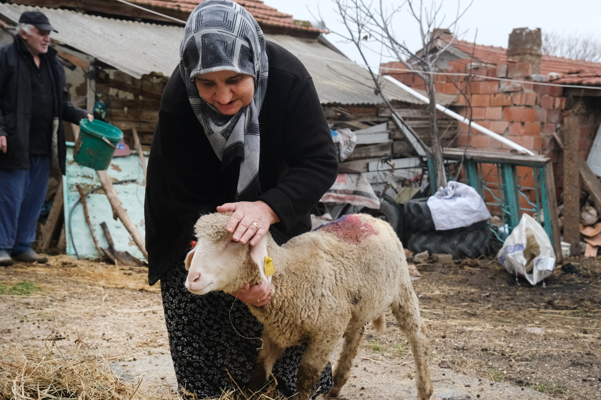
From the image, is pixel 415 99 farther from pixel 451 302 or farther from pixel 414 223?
pixel 451 302

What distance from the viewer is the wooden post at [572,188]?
335 inches

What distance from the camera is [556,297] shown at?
21.3 ft

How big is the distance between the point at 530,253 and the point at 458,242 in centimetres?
132

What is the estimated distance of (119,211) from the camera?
6316 mm

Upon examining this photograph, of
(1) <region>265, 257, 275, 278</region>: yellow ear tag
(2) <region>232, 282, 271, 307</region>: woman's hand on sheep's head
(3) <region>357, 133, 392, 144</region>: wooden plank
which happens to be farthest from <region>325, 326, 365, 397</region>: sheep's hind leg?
(3) <region>357, 133, 392, 144</region>: wooden plank

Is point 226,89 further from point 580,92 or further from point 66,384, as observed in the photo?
point 580,92

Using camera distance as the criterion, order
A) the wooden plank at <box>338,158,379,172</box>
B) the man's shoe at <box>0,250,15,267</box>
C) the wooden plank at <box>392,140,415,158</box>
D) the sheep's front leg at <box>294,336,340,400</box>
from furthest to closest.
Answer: the wooden plank at <box>392,140,415,158</box>
the wooden plank at <box>338,158,379,172</box>
the man's shoe at <box>0,250,15,267</box>
the sheep's front leg at <box>294,336,340,400</box>

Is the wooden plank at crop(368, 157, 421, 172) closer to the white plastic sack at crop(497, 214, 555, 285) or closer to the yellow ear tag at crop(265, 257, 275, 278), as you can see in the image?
the white plastic sack at crop(497, 214, 555, 285)

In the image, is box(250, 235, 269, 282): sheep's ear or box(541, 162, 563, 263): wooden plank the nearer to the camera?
box(250, 235, 269, 282): sheep's ear

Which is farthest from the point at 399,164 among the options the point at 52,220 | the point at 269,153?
the point at 269,153

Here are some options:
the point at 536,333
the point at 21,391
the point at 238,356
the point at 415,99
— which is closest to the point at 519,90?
the point at 415,99

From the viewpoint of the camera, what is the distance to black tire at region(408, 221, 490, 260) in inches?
322

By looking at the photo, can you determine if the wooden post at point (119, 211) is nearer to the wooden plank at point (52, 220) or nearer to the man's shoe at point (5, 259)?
the wooden plank at point (52, 220)

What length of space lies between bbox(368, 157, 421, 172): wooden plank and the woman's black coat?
7681mm
